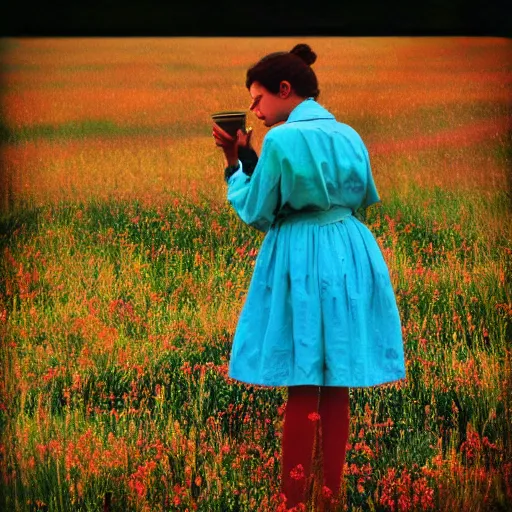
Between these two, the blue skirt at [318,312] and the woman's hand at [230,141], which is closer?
A: the blue skirt at [318,312]

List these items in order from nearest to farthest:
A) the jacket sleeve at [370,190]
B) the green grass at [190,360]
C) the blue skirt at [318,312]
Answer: the blue skirt at [318,312], the jacket sleeve at [370,190], the green grass at [190,360]

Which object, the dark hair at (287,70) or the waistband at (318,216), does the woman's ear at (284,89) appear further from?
the waistband at (318,216)

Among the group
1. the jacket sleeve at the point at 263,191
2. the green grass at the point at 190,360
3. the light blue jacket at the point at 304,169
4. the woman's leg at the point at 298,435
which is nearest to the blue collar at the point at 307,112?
the light blue jacket at the point at 304,169

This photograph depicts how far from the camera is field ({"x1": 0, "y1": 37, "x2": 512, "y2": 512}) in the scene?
12.3ft

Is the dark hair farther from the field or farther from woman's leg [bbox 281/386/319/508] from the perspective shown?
woman's leg [bbox 281/386/319/508]

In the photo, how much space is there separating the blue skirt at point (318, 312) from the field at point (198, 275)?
22.3 inches

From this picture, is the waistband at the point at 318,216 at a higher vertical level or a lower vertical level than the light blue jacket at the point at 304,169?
lower

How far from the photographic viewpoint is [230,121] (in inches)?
131

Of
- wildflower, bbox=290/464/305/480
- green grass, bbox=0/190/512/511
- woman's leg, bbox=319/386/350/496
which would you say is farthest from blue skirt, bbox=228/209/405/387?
green grass, bbox=0/190/512/511


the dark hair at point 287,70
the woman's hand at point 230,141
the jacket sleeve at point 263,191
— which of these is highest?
the dark hair at point 287,70

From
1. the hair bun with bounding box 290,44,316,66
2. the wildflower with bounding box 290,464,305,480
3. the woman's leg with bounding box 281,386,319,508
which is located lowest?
the wildflower with bounding box 290,464,305,480

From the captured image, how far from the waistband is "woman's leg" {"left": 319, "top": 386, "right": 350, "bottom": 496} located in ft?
2.02

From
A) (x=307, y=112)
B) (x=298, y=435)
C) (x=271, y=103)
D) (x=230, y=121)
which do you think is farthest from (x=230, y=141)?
(x=298, y=435)

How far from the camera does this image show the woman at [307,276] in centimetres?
315
